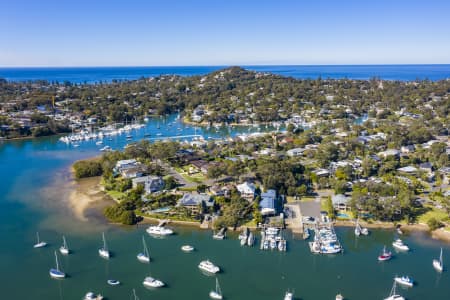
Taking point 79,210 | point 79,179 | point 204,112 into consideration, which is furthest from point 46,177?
point 204,112

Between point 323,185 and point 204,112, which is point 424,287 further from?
point 204,112

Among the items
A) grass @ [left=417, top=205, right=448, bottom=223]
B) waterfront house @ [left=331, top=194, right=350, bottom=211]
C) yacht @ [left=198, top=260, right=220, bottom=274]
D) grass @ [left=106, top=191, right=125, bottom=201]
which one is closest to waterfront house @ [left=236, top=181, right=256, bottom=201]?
waterfront house @ [left=331, top=194, right=350, bottom=211]

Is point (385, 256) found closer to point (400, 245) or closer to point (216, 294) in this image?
point (400, 245)

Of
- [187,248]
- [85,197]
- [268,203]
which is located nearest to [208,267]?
[187,248]

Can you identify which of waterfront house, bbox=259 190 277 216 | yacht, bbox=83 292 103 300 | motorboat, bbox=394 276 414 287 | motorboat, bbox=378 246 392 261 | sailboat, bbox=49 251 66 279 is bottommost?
motorboat, bbox=394 276 414 287

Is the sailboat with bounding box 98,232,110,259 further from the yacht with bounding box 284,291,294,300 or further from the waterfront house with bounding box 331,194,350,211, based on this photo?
the waterfront house with bounding box 331,194,350,211
